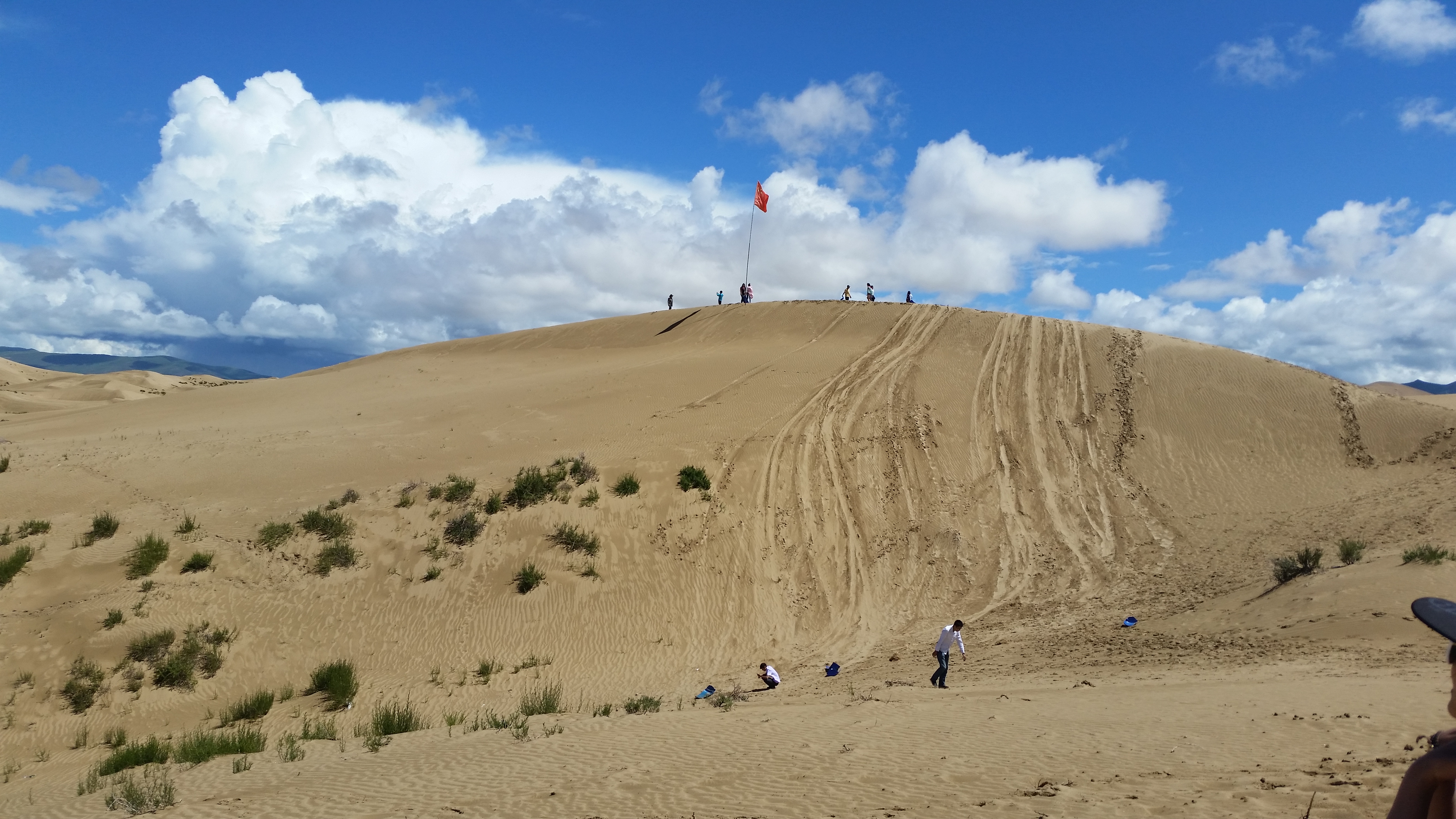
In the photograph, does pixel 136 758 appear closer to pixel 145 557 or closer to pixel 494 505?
pixel 145 557

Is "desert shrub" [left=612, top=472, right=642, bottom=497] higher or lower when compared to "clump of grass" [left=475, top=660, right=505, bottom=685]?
higher

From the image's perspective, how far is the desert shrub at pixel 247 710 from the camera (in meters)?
12.5

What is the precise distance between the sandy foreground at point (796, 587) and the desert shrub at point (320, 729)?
352mm

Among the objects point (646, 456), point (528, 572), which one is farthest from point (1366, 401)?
point (528, 572)

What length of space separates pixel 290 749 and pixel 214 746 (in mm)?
1372

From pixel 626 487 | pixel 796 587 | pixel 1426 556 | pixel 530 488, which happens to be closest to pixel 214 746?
pixel 530 488

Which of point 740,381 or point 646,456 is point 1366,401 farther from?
point 646,456

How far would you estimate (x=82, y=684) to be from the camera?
1277cm

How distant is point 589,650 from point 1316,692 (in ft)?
39.2

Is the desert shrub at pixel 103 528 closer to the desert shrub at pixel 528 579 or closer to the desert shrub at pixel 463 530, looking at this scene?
the desert shrub at pixel 463 530

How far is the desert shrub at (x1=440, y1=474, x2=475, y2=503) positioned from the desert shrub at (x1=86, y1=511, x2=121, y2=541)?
257 inches

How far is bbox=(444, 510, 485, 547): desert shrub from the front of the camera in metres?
18.2

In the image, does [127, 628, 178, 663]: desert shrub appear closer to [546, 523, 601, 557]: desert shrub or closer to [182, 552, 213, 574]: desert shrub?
[182, 552, 213, 574]: desert shrub

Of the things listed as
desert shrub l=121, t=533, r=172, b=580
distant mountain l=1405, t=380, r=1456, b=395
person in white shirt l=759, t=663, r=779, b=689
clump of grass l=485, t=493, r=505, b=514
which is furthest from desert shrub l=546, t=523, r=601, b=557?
distant mountain l=1405, t=380, r=1456, b=395
